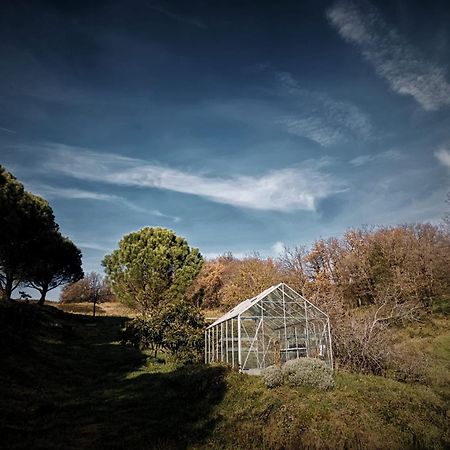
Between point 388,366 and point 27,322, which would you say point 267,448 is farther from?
point 27,322

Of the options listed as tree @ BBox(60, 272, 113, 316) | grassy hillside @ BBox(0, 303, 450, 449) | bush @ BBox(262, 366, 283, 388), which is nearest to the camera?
grassy hillside @ BBox(0, 303, 450, 449)

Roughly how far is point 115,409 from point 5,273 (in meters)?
28.2

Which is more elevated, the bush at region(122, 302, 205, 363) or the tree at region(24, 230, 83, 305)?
the tree at region(24, 230, 83, 305)

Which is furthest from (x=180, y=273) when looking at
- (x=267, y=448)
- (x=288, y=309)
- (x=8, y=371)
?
(x=267, y=448)

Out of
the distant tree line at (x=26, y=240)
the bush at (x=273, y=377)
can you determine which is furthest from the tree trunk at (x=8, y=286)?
the bush at (x=273, y=377)

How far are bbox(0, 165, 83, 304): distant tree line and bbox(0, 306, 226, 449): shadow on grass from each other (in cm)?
1086

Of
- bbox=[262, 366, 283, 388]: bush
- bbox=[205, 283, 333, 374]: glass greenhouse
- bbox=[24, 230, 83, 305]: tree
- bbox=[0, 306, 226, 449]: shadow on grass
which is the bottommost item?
bbox=[0, 306, 226, 449]: shadow on grass

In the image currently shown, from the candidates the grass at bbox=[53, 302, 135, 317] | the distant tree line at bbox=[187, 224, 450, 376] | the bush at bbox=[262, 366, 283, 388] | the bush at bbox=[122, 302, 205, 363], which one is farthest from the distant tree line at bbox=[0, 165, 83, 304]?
the bush at bbox=[262, 366, 283, 388]

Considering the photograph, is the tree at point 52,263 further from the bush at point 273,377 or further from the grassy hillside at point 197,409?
the bush at point 273,377

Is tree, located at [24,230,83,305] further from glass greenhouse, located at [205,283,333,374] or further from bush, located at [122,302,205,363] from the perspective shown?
glass greenhouse, located at [205,283,333,374]

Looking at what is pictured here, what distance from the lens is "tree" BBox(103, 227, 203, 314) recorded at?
3809 centimetres

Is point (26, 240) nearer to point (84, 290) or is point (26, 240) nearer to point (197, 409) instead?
point (197, 409)

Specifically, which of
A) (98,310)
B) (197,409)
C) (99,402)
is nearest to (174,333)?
(99,402)

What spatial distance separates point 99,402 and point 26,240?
Result: 78.4 ft
